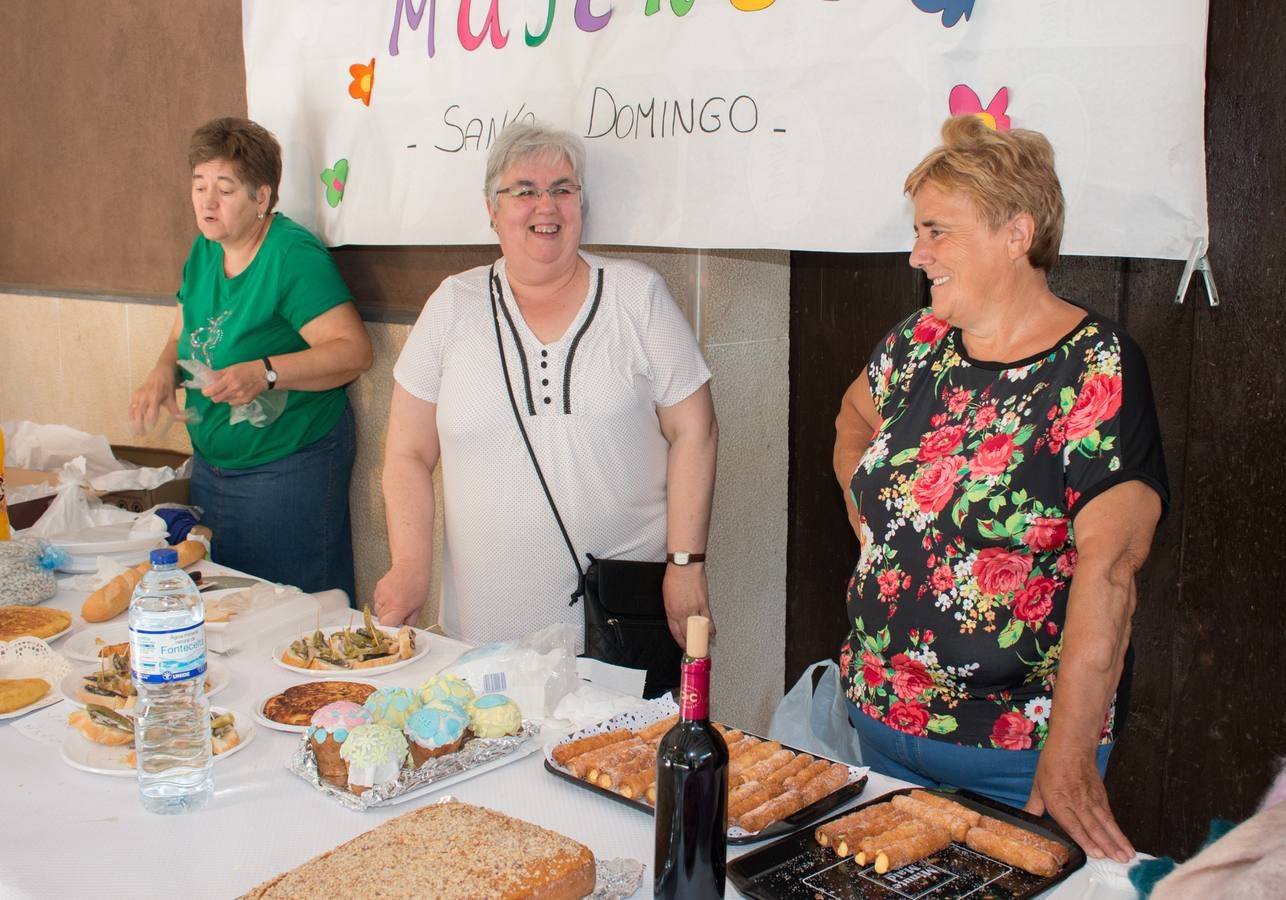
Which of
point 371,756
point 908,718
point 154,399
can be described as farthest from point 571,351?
point 154,399

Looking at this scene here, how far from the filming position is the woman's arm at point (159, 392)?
3242mm

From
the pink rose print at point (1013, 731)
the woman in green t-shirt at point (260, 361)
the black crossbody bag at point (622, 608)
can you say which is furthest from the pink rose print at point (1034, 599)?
the woman in green t-shirt at point (260, 361)

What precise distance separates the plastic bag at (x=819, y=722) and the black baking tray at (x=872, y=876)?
67 centimetres

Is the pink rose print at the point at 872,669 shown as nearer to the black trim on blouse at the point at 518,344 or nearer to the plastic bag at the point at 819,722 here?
the plastic bag at the point at 819,722

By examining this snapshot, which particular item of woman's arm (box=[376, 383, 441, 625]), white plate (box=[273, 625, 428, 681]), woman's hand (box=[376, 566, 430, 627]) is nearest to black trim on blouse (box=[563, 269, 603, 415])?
woman's arm (box=[376, 383, 441, 625])

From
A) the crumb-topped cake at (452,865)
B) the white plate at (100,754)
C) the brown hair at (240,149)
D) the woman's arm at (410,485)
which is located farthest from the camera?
the brown hair at (240,149)

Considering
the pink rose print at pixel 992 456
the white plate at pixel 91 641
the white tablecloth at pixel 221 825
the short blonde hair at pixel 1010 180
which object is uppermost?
the short blonde hair at pixel 1010 180

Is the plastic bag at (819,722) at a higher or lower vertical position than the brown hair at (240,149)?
lower

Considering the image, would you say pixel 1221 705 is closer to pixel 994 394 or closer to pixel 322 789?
pixel 994 394

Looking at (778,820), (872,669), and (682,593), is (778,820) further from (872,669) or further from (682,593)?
(682,593)

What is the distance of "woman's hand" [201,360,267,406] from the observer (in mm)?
2994

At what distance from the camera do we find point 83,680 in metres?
1.82

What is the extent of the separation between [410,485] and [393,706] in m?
1.02

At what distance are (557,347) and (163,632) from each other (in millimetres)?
1159
